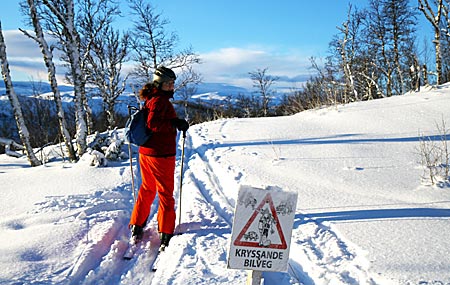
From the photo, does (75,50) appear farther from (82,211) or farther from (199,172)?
(82,211)

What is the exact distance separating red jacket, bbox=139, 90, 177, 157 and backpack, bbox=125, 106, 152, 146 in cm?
5

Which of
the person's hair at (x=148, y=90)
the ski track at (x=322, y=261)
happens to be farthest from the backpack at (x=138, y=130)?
the ski track at (x=322, y=261)

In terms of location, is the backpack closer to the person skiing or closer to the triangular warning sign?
the person skiing

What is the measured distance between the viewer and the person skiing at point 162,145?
3.36 metres

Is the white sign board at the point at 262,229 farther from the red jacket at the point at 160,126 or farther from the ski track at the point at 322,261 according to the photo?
the red jacket at the point at 160,126

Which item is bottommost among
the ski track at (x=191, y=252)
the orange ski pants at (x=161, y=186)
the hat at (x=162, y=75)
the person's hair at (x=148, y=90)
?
the ski track at (x=191, y=252)

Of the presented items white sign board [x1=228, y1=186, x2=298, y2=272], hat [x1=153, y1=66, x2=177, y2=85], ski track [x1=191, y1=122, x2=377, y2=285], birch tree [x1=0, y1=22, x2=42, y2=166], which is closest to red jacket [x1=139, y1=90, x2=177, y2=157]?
hat [x1=153, y1=66, x2=177, y2=85]

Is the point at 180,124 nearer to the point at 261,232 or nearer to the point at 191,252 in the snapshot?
the point at 191,252

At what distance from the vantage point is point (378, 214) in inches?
135

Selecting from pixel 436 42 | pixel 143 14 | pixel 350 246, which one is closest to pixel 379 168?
pixel 350 246

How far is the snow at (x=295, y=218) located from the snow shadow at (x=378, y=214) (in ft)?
0.03

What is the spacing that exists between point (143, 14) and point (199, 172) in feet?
64.8

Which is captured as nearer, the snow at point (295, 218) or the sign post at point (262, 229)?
the sign post at point (262, 229)

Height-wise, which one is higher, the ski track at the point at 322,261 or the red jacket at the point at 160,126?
the red jacket at the point at 160,126
